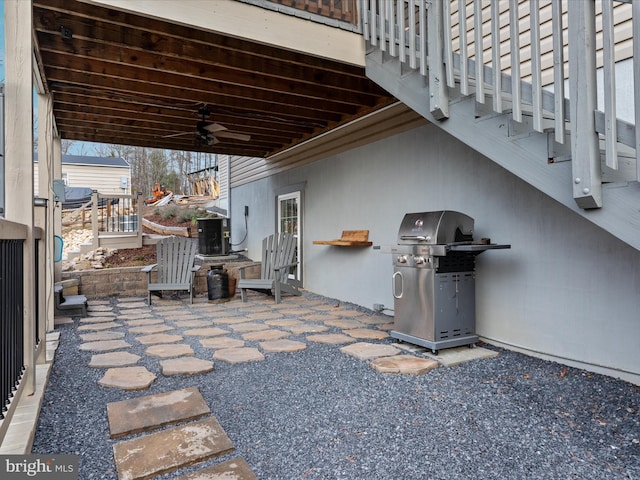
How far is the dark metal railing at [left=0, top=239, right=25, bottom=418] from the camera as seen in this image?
65.4 inches

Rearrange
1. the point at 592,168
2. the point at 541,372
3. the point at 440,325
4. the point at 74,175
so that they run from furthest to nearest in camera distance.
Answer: the point at 74,175 → the point at 440,325 → the point at 541,372 → the point at 592,168

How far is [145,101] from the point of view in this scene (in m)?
4.89

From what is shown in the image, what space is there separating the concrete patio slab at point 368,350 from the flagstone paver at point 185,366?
113cm

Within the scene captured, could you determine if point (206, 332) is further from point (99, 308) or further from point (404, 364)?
point (99, 308)

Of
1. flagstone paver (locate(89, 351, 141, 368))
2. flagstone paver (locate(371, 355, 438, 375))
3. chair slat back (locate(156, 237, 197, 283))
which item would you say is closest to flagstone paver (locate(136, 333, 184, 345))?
flagstone paver (locate(89, 351, 141, 368))

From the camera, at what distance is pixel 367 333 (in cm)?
402

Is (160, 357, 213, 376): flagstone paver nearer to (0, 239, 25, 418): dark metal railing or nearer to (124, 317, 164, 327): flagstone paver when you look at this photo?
(0, 239, 25, 418): dark metal railing

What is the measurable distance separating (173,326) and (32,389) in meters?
2.11

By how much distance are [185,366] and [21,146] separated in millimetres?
1795

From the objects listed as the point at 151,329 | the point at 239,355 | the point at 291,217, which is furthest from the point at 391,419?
the point at 291,217

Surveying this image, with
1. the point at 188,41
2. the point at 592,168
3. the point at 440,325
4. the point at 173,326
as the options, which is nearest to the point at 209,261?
the point at 173,326

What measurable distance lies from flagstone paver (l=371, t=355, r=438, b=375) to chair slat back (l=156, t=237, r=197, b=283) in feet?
12.5

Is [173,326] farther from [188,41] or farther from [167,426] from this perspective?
[188,41]
